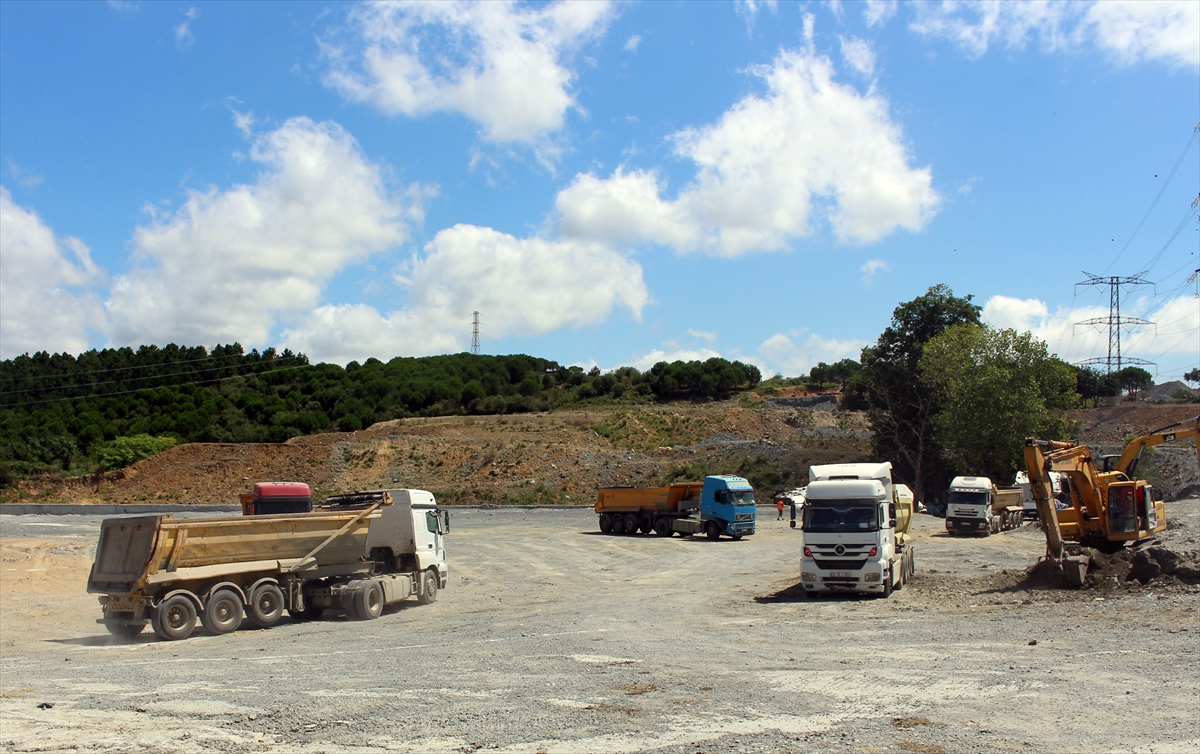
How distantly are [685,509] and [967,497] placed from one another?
13.6m

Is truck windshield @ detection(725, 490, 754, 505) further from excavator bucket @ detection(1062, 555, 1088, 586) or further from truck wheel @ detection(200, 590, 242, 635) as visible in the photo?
truck wheel @ detection(200, 590, 242, 635)

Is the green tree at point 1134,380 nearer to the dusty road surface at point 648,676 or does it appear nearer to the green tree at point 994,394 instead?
the green tree at point 994,394

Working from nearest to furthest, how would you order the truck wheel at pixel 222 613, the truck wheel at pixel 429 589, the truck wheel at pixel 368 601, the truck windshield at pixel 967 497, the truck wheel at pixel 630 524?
the truck wheel at pixel 222 613
the truck wheel at pixel 368 601
the truck wheel at pixel 429 589
the truck windshield at pixel 967 497
the truck wheel at pixel 630 524

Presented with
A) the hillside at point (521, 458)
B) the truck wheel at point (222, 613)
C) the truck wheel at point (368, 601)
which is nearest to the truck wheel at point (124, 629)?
the truck wheel at point (222, 613)

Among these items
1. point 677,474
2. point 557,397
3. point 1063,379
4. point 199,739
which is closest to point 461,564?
point 199,739

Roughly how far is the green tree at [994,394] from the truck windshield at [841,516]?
45363mm

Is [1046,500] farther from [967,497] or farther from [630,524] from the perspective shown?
[630,524]

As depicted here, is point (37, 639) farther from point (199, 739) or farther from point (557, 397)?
point (557, 397)

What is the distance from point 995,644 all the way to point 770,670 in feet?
14.0

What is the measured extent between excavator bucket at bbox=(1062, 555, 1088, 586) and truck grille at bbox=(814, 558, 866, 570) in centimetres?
484

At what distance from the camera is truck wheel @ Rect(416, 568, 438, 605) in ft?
70.1

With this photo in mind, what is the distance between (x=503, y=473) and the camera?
69.7 meters

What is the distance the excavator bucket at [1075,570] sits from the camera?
19688mm

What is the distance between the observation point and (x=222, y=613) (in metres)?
17.2
